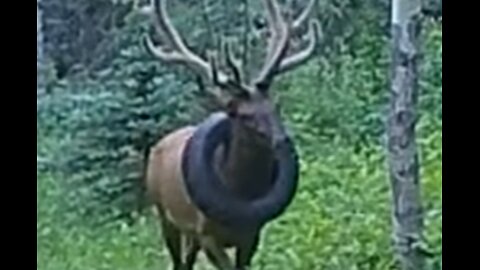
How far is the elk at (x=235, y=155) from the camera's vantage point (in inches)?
136

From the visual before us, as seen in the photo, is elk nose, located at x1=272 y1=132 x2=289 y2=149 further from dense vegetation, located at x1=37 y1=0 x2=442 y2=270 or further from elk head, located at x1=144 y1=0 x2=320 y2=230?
dense vegetation, located at x1=37 y1=0 x2=442 y2=270

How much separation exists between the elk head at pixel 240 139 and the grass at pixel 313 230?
0.55 metres

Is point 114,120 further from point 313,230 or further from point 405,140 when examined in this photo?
point 405,140

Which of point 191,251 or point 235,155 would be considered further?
point 191,251

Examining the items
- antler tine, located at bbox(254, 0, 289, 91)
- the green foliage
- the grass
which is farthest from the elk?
the green foliage

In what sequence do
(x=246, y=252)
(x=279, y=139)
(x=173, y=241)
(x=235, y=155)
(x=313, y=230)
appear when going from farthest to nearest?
(x=313, y=230) < (x=173, y=241) < (x=246, y=252) < (x=235, y=155) < (x=279, y=139)

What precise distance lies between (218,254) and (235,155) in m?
0.36

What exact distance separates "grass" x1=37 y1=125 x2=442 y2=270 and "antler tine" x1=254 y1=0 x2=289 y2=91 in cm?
76

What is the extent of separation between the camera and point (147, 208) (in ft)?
15.1

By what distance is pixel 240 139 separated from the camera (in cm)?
362

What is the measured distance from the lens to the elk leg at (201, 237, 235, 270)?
3.85 m

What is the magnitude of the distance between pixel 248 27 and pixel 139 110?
529 mm

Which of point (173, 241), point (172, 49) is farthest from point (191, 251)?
point (172, 49)
